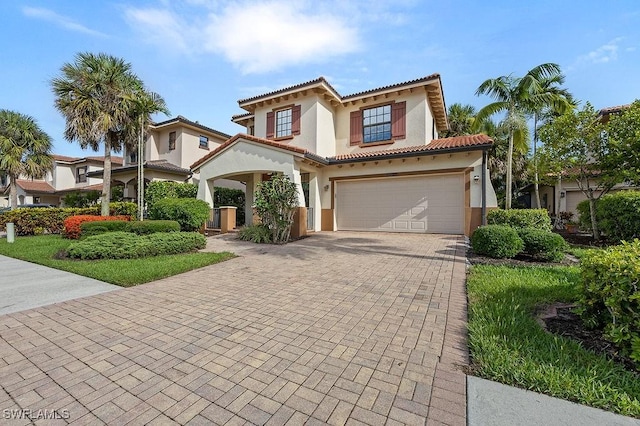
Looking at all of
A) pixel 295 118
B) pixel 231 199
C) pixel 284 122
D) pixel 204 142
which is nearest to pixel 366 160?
pixel 295 118

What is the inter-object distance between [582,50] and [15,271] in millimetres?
18052

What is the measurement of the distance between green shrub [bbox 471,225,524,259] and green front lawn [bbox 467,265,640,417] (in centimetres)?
287

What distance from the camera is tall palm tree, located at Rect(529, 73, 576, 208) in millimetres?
14553

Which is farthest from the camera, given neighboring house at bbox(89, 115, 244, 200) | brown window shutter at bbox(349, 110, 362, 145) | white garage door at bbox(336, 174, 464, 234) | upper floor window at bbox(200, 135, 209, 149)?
upper floor window at bbox(200, 135, 209, 149)

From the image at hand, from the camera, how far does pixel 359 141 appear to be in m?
15.5

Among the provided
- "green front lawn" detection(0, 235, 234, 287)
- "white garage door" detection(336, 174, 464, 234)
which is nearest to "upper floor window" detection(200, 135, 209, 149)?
"white garage door" detection(336, 174, 464, 234)

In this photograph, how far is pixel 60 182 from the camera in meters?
30.6

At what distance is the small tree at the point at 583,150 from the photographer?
9867 mm

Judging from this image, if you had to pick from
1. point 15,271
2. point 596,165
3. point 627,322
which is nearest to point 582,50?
point 596,165

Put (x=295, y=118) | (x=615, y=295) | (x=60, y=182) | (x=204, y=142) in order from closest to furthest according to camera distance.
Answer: (x=615, y=295), (x=295, y=118), (x=204, y=142), (x=60, y=182)

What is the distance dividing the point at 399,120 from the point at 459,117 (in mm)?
11945

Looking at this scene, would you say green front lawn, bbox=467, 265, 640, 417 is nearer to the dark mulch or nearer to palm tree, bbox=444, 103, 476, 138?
the dark mulch

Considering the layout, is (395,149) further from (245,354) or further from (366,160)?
(245,354)

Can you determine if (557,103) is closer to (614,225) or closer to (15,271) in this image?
(614,225)
